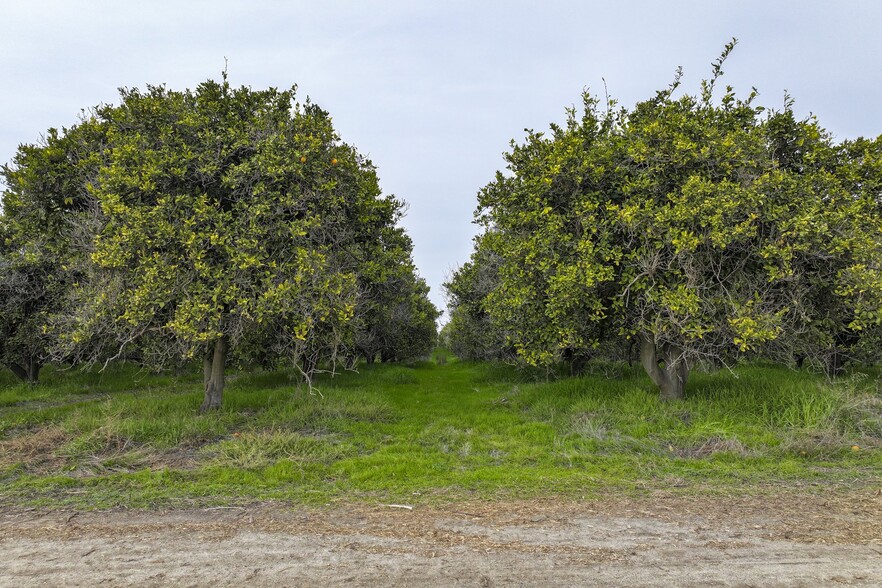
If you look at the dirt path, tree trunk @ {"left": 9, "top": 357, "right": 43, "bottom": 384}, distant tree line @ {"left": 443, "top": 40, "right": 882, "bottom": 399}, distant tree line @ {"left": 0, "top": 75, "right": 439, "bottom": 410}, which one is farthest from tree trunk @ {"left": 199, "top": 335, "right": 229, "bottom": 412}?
tree trunk @ {"left": 9, "top": 357, "right": 43, "bottom": 384}

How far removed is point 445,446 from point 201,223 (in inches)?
276

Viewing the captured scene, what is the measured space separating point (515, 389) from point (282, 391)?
25.0 feet

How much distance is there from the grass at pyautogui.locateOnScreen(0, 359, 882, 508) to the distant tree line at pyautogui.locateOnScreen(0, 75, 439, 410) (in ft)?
5.43

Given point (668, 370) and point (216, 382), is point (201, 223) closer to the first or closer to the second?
point (216, 382)

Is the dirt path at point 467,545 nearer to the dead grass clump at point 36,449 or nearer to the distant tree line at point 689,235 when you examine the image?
the dead grass clump at point 36,449

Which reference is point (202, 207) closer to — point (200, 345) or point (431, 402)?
point (200, 345)

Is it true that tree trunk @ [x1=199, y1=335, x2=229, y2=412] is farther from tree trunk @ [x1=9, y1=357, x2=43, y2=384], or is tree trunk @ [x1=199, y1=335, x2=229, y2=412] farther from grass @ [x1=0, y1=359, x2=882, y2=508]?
tree trunk @ [x1=9, y1=357, x2=43, y2=384]

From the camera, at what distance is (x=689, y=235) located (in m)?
9.12

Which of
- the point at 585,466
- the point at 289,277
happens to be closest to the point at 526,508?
the point at 585,466

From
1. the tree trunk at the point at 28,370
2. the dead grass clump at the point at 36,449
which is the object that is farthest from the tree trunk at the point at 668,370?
the tree trunk at the point at 28,370

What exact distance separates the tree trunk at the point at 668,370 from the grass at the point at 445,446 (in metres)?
0.45

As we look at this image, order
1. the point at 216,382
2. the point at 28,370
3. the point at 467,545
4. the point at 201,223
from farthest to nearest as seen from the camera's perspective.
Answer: the point at 28,370 → the point at 216,382 → the point at 201,223 → the point at 467,545

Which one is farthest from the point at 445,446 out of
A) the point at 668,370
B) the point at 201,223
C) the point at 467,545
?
the point at 201,223

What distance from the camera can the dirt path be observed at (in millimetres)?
3787
